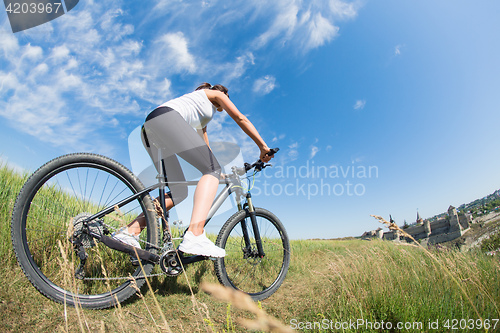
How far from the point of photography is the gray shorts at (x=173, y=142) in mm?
2531

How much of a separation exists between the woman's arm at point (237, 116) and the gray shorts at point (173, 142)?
18.5 inches

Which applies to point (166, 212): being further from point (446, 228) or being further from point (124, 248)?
point (446, 228)

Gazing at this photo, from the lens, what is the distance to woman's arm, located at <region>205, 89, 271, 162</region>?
2.79 m

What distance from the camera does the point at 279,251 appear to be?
12.2 feet

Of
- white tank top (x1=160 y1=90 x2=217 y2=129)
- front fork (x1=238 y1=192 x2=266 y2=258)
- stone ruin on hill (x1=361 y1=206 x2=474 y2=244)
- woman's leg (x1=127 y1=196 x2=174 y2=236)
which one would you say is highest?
white tank top (x1=160 y1=90 x2=217 y2=129)

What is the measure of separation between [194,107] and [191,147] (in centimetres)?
47

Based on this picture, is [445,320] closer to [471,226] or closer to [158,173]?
[158,173]

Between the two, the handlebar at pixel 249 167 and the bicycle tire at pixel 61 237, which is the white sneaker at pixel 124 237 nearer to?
the bicycle tire at pixel 61 237

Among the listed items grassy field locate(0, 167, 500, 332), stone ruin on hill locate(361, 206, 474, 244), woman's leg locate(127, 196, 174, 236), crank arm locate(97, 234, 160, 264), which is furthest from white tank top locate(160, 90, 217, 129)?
stone ruin on hill locate(361, 206, 474, 244)

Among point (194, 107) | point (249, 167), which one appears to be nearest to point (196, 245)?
point (249, 167)

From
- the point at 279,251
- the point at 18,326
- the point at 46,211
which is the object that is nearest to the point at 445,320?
the point at 279,251

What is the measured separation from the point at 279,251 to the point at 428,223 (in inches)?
1770

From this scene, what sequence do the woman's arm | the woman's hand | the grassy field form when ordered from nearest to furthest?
the grassy field, the woman's arm, the woman's hand

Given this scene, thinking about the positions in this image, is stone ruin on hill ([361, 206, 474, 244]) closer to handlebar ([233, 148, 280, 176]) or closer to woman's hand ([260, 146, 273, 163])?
handlebar ([233, 148, 280, 176])
